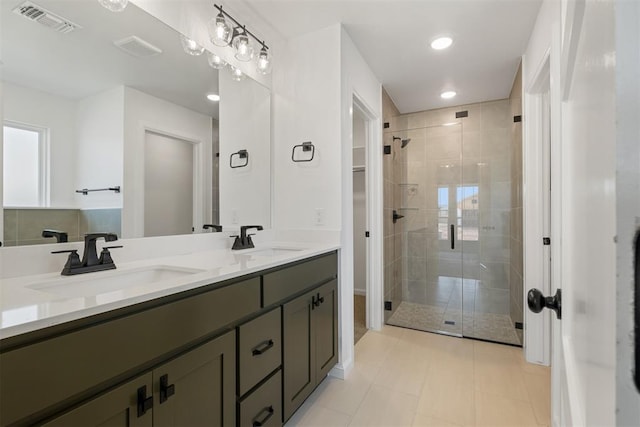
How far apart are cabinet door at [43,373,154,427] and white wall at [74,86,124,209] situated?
0.83 meters

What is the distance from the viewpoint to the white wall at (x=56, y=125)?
1.14 metres

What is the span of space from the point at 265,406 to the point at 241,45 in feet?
6.70

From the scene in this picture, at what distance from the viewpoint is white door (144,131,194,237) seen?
159 cm

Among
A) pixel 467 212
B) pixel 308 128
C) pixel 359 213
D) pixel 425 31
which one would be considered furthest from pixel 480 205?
pixel 308 128

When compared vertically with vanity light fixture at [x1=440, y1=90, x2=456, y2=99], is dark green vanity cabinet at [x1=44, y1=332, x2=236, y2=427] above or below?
below

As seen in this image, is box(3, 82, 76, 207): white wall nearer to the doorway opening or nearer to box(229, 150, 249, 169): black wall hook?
box(229, 150, 249, 169): black wall hook

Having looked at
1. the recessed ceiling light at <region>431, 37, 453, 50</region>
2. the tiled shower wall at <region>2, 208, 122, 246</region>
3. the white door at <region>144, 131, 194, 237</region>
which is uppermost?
the recessed ceiling light at <region>431, 37, 453, 50</region>

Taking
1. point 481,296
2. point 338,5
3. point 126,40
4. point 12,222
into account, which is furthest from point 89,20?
point 481,296

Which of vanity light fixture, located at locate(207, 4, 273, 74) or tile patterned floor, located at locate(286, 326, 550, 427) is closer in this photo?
tile patterned floor, located at locate(286, 326, 550, 427)

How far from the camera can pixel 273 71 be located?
2.38 m

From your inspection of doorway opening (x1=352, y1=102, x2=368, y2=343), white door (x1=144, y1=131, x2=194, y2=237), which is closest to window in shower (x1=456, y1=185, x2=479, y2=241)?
doorway opening (x1=352, y1=102, x2=368, y2=343)

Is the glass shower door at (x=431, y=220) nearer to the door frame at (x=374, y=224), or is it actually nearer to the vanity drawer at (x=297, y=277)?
the door frame at (x=374, y=224)

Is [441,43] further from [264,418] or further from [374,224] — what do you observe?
[264,418]

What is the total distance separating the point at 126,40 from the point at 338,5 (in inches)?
49.3
